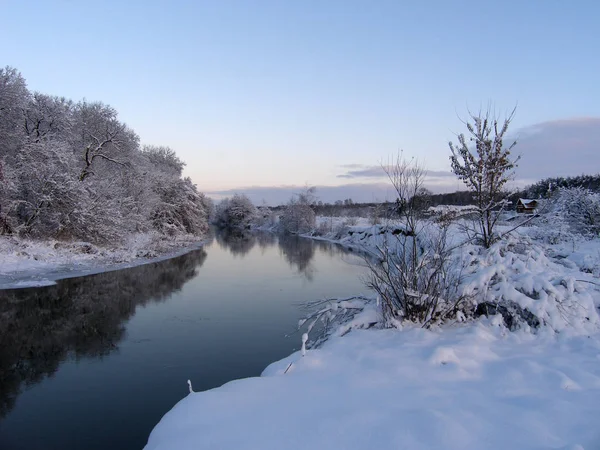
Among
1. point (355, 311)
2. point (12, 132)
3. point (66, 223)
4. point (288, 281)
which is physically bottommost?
point (288, 281)

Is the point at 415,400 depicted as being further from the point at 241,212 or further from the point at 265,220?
Result: the point at 241,212

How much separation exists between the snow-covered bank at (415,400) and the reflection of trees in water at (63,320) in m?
4.10

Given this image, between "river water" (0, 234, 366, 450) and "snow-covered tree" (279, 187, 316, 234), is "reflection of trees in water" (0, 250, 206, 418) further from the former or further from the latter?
"snow-covered tree" (279, 187, 316, 234)

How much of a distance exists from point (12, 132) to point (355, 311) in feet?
71.7

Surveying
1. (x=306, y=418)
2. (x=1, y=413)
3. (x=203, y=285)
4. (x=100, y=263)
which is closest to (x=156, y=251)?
(x=100, y=263)

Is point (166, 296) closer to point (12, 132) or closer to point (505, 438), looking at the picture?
point (505, 438)

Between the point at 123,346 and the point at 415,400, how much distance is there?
7.09 metres

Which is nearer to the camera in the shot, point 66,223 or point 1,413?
point 1,413

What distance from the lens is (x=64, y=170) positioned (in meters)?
20.8

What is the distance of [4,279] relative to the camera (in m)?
13.9

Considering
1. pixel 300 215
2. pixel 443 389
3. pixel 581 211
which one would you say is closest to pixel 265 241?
pixel 300 215

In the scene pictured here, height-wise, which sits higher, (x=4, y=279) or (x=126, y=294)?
(x=4, y=279)

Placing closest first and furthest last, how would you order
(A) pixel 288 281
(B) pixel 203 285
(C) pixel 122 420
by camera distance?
1. (C) pixel 122 420
2. (B) pixel 203 285
3. (A) pixel 288 281

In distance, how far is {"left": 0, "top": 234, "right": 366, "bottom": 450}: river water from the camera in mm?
5418
